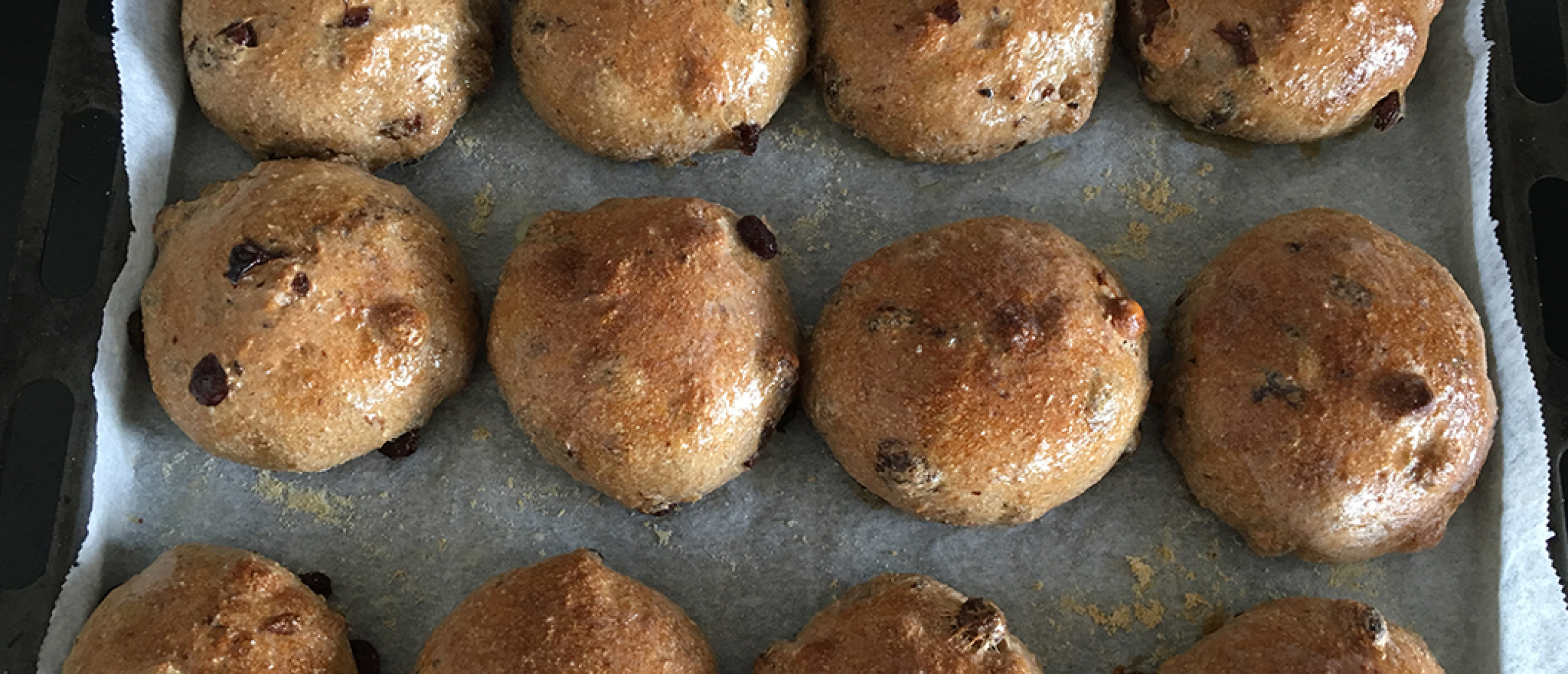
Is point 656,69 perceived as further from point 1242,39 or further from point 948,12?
point 1242,39

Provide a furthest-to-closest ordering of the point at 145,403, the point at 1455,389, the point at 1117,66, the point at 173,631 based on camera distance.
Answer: the point at 1117,66 < the point at 145,403 < the point at 1455,389 < the point at 173,631

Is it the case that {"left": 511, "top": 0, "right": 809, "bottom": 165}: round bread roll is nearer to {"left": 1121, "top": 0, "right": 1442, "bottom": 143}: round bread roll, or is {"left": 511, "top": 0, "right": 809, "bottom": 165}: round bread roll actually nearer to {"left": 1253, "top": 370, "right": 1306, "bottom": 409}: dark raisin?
{"left": 1121, "top": 0, "right": 1442, "bottom": 143}: round bread roll

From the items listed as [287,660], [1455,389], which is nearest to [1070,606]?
[1455,389]

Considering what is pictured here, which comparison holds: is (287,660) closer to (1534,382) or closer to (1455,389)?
(1455,389)

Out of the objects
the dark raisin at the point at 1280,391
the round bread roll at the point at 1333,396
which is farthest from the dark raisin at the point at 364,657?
the dark raisin at the point at 1280,391

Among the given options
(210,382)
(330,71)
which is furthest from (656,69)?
(210,382)

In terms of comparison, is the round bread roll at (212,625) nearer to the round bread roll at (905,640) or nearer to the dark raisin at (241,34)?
the round bread roll at (905,640)
